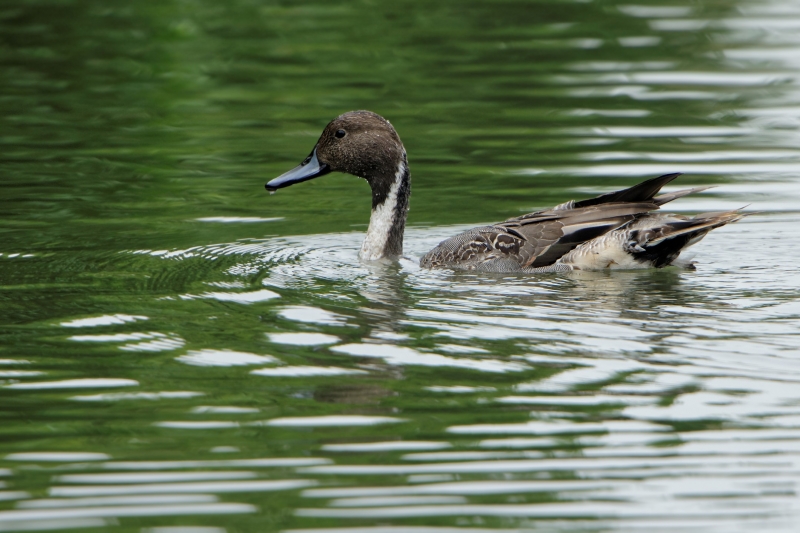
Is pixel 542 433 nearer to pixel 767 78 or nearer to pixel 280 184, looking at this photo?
pixel 280 184

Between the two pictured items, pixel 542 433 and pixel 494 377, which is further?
pixel 494 377

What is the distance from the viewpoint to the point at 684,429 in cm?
521

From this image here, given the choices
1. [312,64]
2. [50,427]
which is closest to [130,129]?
[312,64]

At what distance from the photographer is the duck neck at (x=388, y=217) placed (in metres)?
9.12

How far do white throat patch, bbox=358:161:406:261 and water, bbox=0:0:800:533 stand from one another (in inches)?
10.7

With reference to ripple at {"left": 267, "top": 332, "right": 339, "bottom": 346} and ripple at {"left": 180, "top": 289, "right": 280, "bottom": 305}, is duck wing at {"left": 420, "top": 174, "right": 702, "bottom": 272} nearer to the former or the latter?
ripple at {"left": 180, "top": 289, "right": 280, "bottom": 305}

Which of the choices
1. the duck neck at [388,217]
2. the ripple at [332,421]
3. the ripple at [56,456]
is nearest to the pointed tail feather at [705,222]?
the duck neck at [388,217]

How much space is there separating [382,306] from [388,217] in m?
1.85

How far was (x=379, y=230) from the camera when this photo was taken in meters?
9.14

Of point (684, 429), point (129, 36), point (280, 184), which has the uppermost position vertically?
point (129, 36)

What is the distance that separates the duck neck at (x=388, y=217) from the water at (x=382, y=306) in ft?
0.91

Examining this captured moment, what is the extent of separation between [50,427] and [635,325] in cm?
296

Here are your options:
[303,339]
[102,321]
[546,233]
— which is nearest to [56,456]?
[303,339]

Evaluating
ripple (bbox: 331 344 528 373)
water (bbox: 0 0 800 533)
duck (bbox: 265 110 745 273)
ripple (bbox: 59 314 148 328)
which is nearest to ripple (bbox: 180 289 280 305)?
water (bbox: 0 0 800 533)
